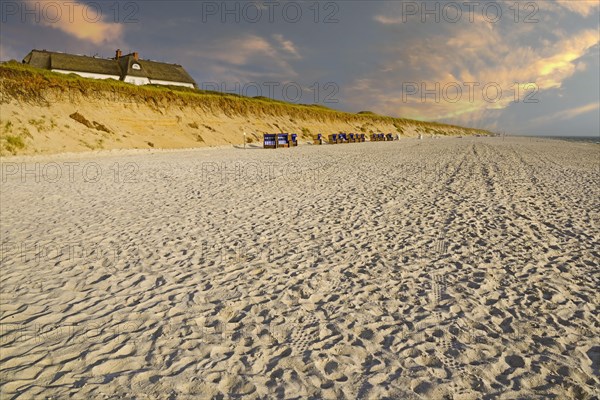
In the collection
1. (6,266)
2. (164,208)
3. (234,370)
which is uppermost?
(164,208)

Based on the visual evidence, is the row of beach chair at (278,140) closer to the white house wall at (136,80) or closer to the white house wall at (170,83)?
the white house wall at (136,80)

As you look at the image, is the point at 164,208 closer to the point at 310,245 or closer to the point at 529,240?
the point at 310,245

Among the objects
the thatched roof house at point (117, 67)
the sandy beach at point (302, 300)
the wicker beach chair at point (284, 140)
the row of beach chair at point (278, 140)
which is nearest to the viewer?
the sandy beach at point (302, 300)

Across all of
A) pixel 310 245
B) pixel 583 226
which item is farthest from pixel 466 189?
pixel 310 245

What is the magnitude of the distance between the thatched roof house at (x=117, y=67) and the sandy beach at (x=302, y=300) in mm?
49143

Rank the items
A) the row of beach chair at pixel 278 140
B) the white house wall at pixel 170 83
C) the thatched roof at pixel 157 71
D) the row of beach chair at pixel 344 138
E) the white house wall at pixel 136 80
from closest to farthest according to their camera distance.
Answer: the row of beach chair at pixel 278 140, the row of beach chair at pixel 344 138, the white house wall at pixel 136 80, the thatched roof at pixel 157 71, the white house wall at pixel 170 83

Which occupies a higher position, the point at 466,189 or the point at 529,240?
the point at 466,189

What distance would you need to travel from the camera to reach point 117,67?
51.2 metres

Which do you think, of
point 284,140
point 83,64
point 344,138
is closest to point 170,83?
point 83,64

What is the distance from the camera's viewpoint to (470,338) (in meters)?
3.39

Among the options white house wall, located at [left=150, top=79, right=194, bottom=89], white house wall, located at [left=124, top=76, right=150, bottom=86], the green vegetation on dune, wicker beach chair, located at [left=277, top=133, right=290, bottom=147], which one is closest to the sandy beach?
the green vegetation on dune

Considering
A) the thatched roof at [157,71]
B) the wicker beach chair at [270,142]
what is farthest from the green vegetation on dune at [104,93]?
the thatched roof at [157,71]

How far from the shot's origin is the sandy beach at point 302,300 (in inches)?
115

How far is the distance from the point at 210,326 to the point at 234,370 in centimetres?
79
